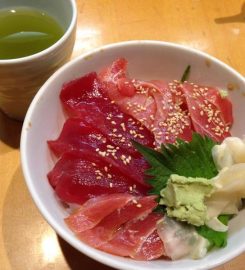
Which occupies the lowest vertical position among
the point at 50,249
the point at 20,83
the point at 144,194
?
the point at 50,249

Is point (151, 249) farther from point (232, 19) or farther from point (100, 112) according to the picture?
point (232, 19)

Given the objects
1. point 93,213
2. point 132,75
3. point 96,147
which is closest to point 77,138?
point 96,147

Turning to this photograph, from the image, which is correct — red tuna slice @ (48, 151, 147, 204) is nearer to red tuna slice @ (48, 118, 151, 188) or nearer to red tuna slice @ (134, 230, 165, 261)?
red tuna slice @ (48, 118, 151, 188)

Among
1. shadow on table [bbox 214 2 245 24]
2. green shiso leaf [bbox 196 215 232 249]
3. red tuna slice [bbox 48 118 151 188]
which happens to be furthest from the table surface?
green shiso leaf [bbox 196 215 232 249]

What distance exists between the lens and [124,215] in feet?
3.30

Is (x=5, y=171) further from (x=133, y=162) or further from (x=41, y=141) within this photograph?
(x=133, y=162)

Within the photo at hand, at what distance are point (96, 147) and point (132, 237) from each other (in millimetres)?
249

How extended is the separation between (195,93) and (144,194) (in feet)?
1.12

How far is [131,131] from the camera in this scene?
44.0 inches

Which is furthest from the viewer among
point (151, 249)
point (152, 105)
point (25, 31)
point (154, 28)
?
point (154, 28)

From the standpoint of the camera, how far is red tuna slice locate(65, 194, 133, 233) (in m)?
0.99

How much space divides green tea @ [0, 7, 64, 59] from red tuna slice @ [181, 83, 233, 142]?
463 mm

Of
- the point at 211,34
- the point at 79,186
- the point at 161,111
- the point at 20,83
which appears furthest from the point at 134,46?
the point at 211,34

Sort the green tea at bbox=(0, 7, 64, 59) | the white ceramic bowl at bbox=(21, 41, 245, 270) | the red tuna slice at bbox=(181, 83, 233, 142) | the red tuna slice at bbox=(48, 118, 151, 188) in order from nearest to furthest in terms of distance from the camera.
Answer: the white ceramic bowl at bbox=(21, 41, 245, 270) → the red tuna slice at bbox=(48, 118, 151, 188) → the red tuna slice at bbox=(181, 83, 233, 142) → the green tea at bbox=(0, 7, 64, 59)
